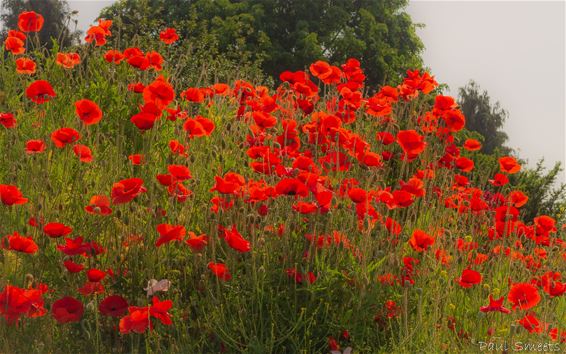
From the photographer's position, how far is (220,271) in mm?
3158

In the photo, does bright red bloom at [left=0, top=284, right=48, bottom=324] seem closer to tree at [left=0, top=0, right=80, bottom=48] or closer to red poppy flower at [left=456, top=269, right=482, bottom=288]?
red poppy flower at [left=456, top=269, right=482, bottom=288]

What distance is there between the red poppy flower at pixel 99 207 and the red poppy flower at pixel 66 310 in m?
0.42

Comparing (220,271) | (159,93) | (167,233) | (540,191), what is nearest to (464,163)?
(159,93)

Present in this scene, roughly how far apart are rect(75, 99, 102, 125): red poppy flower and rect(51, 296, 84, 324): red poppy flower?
3.64 ft

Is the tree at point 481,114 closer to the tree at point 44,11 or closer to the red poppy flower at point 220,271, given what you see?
the tree at point 44,11

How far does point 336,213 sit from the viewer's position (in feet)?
12.2

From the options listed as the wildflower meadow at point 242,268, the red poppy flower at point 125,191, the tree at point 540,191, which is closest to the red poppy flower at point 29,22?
the wildflower meadow at point 242,268

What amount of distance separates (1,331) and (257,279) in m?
1.19

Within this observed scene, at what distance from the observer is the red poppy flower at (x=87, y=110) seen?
3.73 meters

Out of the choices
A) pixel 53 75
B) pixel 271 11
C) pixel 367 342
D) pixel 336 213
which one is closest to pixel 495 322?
pixel 367 342

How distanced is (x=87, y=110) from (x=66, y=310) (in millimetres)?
1182

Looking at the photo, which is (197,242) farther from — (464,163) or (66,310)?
(464,163)

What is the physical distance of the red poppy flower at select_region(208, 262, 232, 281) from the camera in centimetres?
314

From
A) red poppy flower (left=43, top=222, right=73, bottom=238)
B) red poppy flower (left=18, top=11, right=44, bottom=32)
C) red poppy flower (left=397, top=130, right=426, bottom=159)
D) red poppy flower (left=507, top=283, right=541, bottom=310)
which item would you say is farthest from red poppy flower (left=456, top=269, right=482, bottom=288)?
red poppy flower (left=18, top=11, right=44, bottom=32)
